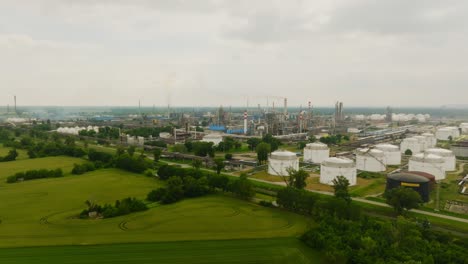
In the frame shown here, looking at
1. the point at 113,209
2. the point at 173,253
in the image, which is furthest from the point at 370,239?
the point at 113,209

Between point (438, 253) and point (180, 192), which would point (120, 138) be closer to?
point (180, 192)

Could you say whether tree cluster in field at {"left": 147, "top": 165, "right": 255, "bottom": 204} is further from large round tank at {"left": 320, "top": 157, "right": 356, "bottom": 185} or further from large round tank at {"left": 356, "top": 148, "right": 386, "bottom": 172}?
large round tank at {"left": 356, "top": 148, "right": 386, "bottom": 172}

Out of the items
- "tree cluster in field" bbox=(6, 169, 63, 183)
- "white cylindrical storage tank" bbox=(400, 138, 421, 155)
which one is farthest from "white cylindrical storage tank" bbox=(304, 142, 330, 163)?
"tree cluster in field" bbox=(6, 169, 63, 183)

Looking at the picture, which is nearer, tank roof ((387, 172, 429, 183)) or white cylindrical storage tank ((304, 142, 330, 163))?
tank roof ((387, 172, 429, 183))

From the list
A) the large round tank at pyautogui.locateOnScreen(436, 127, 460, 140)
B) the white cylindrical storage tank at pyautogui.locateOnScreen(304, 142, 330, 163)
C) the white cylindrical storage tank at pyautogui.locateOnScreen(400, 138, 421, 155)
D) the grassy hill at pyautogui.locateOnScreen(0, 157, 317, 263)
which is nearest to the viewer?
the grassy hill at pyautogui.locateOnScreen(0, 157, 317, 263)

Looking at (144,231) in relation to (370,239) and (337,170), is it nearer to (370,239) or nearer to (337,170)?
(370,239)

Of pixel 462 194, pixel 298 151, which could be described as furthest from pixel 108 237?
pixel 298 151

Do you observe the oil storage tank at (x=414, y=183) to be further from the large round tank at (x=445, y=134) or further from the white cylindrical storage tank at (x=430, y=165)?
the large round tank at (x=445, y=134)

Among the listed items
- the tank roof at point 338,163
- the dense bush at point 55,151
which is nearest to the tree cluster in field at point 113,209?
the tank roof at point 338,163
